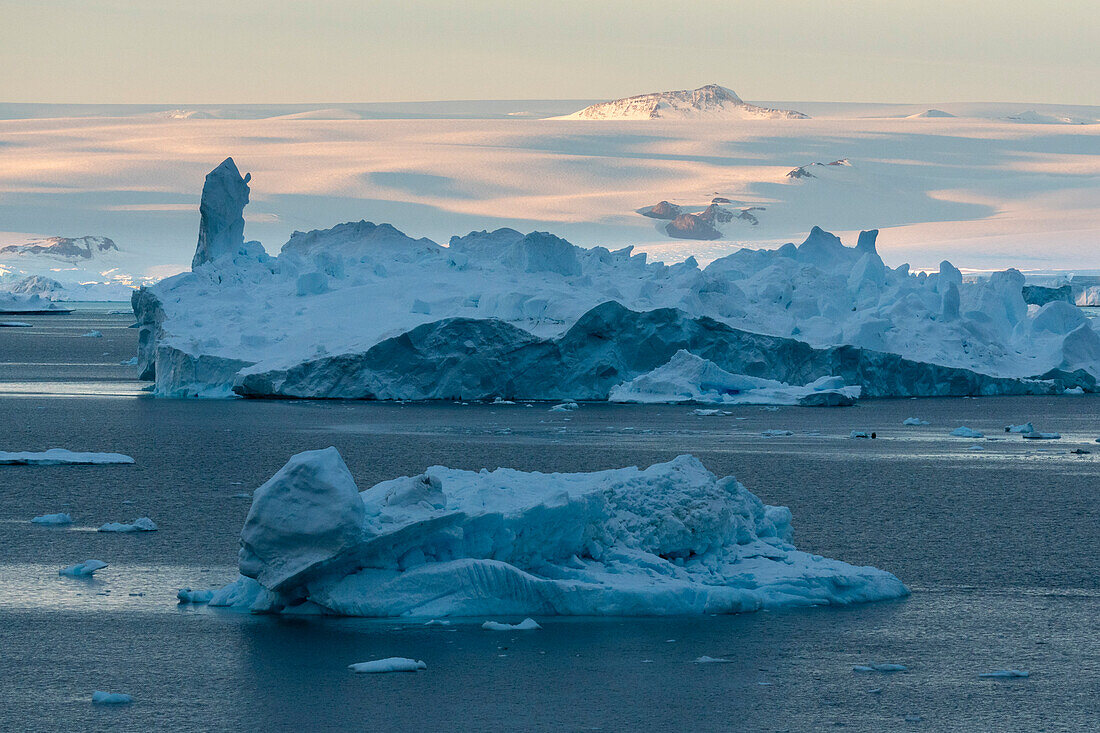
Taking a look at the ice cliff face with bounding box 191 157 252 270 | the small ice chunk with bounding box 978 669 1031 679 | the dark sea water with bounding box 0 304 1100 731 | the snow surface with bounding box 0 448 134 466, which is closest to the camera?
the dark sea water with bounding box 0 304 1100 731

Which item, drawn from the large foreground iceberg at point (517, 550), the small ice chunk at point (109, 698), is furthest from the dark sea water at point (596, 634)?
the large foreground iceberg at point (517, 550)

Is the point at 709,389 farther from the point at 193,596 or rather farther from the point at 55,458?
the point at 193,596

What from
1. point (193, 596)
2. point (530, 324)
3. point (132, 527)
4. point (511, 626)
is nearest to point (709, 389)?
point (530, 324)

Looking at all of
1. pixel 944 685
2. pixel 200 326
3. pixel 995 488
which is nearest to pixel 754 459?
pixel 995 488

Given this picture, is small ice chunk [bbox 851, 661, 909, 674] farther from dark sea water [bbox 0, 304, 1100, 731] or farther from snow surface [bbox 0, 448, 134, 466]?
snow surface [bbox 0, 448, 134, 466]

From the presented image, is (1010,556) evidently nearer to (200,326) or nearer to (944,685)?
(944,685)

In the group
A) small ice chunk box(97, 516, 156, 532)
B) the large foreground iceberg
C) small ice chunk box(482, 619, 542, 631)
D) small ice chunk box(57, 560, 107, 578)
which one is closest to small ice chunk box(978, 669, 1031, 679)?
the large foreground iceberg
